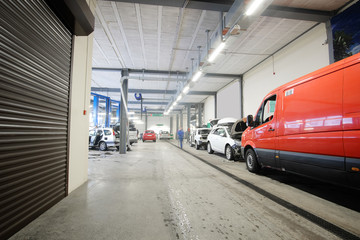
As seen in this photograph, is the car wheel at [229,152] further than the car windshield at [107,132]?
No

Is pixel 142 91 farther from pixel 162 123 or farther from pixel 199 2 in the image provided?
pixel 162 123

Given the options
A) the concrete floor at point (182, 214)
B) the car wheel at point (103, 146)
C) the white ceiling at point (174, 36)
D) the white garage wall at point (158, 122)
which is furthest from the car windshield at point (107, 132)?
the white garage wall at point (158, 122)

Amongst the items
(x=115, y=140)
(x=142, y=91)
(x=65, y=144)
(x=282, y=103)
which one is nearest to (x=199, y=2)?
(x=282, y=103)

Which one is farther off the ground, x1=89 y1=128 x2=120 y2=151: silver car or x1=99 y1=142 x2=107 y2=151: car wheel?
x1=89 y1=128 x2=120 y2=151: silver car

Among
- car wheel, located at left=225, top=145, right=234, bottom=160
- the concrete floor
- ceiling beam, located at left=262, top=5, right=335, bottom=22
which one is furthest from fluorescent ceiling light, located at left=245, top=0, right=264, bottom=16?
car wheel, located at left=225, top=145, right=234, bottom=160

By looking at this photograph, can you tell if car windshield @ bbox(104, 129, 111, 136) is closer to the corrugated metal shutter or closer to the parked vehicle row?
the parked vehicle row

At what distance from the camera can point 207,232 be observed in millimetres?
2082

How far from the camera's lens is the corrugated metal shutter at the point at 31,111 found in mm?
1979

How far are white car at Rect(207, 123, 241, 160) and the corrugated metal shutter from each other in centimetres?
595

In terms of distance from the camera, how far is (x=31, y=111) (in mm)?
2424

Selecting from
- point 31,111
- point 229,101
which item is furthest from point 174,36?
point 229,101

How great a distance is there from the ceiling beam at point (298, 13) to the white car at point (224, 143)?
181 inches

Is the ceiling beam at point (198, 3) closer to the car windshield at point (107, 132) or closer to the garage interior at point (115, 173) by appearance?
the garage interior at point (115, 173)

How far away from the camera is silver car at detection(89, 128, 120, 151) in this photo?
35.2 ft
